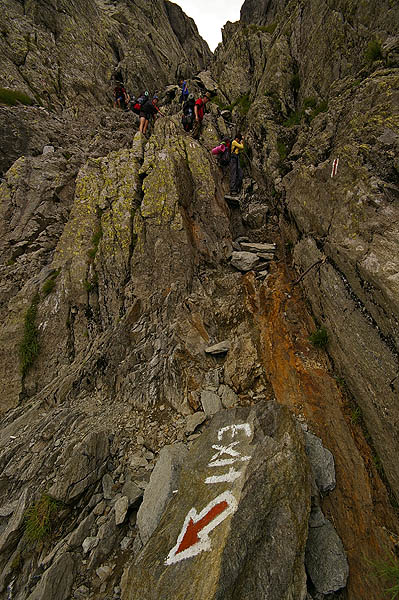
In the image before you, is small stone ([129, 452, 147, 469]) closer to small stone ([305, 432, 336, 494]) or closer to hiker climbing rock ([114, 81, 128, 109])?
small stone ([305, 432, 336, 494])

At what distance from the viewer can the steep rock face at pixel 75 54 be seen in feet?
70.9

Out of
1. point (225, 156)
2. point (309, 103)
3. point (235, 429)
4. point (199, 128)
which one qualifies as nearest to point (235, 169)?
point (225, 156)

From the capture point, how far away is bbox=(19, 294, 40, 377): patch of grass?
392 inches

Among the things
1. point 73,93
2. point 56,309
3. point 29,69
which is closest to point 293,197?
point 56,309

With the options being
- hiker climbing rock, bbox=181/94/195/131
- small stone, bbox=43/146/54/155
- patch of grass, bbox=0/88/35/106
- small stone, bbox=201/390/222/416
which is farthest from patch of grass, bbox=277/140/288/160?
patch of grass, bbox=0/88/35/106

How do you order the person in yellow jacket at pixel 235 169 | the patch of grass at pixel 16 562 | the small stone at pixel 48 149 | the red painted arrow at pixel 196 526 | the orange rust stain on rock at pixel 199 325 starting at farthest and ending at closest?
the small stone at pixel 48 149 → the person in yellow jacket at pixel 235 169 → the orange rust stain on rock at pixel 199 325 → the patch of grass at pixel 16 562 → the red painted arrow at pixel 196 526

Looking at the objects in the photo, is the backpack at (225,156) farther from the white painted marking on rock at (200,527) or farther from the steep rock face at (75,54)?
the steep rock face at (75,54)

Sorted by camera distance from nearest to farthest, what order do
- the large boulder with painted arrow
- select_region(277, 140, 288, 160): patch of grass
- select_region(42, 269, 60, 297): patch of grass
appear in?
the large boulder with painted arrow < select_region(42, 269, 60, 297): patch of grass < select_region(277, 140, 288, 160): patch of grass

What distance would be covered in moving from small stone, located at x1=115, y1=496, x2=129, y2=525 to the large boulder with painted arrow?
3.60 feet

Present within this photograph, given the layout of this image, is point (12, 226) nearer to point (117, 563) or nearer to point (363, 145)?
point (117, 563)

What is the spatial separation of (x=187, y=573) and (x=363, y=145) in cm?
1194

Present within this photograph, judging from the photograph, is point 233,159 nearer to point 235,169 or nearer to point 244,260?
point 235,169

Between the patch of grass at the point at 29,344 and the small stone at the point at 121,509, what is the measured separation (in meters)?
6.64

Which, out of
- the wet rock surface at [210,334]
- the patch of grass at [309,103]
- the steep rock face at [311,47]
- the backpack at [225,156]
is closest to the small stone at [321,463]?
the wet rock surface at [210,334]
